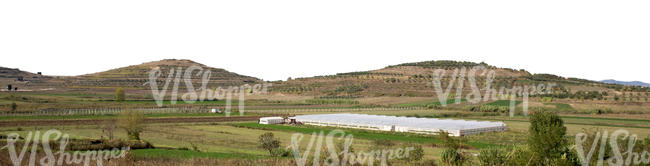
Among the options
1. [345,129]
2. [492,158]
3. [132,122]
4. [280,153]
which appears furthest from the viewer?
[345,129]

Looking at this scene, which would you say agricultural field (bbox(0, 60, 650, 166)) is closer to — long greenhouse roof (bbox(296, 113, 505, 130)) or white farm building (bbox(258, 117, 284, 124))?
white farm building (bbox(258, 117, 284, 124))

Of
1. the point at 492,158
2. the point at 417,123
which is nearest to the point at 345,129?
the point at 417,123

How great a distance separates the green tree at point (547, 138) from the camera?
1266 inches

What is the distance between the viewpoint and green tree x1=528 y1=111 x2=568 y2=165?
32156 mm

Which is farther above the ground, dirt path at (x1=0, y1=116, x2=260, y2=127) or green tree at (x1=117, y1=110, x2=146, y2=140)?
green tree at (x1=117, y1=110, x2=146, y2=140)

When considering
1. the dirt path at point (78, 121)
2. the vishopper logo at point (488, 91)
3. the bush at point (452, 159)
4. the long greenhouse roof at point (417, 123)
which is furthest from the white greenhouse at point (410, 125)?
the vishopper logo at point (488, 91)

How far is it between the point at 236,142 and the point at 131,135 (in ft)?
29.4

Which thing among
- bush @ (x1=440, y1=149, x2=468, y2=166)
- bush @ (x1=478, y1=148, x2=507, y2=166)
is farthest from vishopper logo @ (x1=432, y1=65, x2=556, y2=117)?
bush @ (x1=478, y1=148, x2=507, y2=166)

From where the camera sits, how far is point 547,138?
108 feet

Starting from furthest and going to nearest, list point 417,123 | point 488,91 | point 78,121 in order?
point 488,91, point 417,123, point 78,121

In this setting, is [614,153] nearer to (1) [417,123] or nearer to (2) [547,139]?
(2) [547,139]

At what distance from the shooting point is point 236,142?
48.4 metres

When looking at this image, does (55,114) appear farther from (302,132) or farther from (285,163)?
(285,163)

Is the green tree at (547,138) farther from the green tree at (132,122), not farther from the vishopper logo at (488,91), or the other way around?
the vishopper logo at (488,91)
